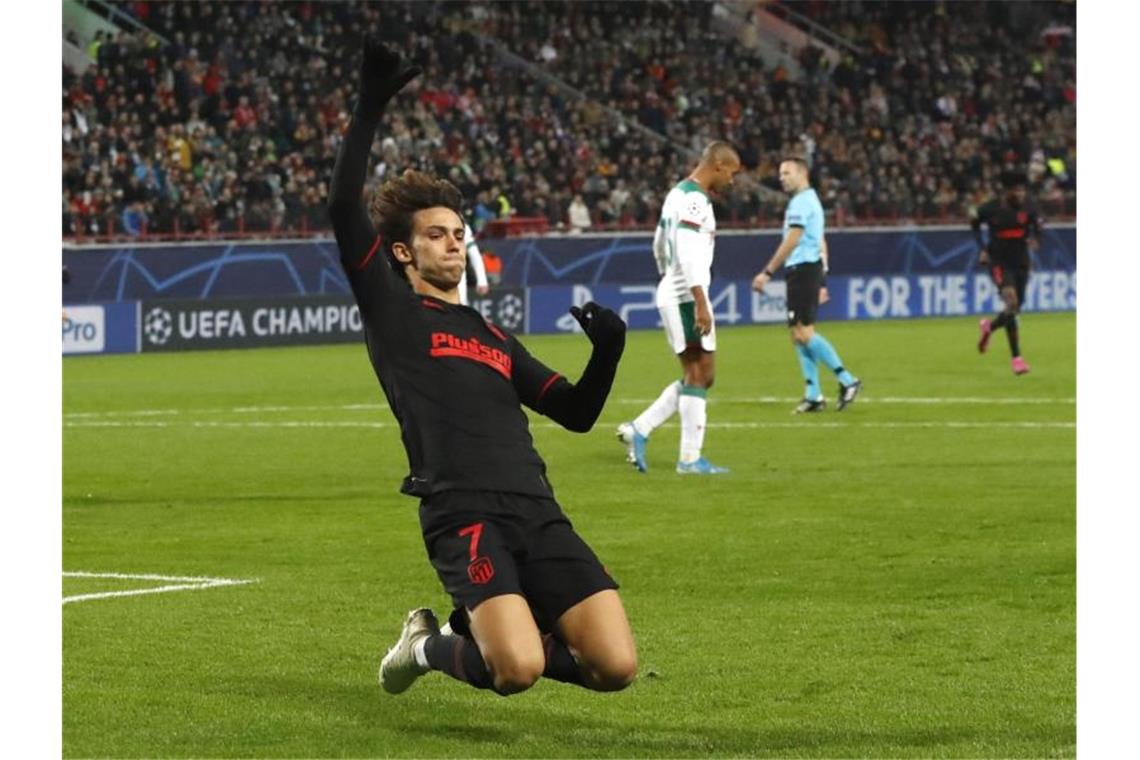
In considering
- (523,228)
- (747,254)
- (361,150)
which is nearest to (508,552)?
(361,150)

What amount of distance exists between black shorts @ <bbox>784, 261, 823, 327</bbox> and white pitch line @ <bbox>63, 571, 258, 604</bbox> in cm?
1035

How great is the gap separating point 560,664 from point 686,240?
28.1ft

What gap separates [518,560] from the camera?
22.7 feet

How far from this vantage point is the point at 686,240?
1529 centimetres

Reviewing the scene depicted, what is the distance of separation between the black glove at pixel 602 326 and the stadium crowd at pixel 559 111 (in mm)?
24497

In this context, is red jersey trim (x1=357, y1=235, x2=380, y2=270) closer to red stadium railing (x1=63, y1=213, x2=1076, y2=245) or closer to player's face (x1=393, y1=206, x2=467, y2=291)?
player's face (x1=393, y1=206, x2=467, y2=291)

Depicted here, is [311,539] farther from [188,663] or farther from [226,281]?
[226,281]

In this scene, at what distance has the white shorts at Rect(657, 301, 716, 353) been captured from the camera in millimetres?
15281

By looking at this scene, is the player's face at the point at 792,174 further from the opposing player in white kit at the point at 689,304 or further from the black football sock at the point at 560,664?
the black football sock at the point at 560,664

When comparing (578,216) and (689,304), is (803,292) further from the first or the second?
(578,216)

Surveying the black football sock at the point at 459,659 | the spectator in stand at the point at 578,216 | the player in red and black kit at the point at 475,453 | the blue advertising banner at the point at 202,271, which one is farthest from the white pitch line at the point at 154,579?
the spectator in stand at the point at 578,216

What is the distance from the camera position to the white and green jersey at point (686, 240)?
15227 mm

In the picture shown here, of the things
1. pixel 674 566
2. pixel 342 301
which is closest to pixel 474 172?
pixel 342 301
